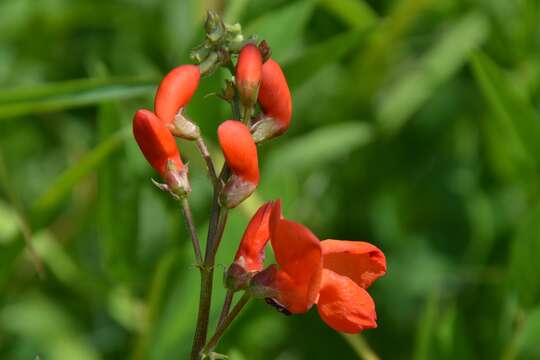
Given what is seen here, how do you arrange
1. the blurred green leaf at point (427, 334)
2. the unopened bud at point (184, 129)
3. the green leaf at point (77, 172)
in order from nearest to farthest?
the unopened bud at point (184, 129) < the blurred green leaf at point (427, 334) < the green leaf at point (77, 172)

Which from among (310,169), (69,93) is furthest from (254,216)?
(310,169)

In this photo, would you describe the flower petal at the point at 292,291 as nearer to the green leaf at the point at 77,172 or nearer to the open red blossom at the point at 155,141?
the open red blossom at the point at 155,141

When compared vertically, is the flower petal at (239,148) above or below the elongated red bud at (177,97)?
below

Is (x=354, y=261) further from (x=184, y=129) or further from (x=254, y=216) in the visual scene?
(x=184, y=129)

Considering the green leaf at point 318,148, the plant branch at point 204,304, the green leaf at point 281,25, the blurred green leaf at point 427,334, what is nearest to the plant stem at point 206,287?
the plant branch at point 204,304

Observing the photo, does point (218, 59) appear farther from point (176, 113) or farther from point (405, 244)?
point (405, 244)

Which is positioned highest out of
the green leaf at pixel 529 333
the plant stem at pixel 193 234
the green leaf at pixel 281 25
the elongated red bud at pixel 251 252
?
the green leaf at pixel 281 25

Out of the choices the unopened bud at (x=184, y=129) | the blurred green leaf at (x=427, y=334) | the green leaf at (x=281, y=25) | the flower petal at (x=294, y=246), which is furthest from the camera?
the green leaf at (x=281, y=25)
